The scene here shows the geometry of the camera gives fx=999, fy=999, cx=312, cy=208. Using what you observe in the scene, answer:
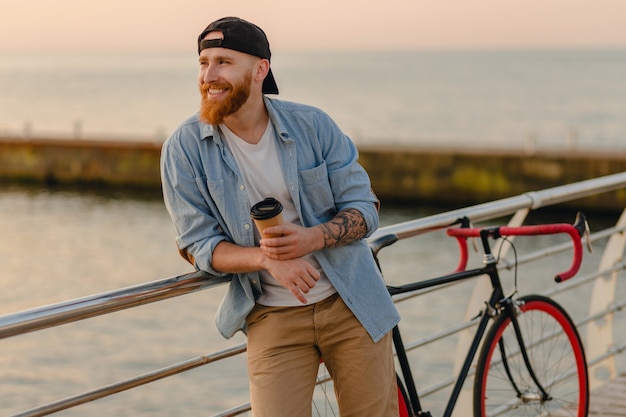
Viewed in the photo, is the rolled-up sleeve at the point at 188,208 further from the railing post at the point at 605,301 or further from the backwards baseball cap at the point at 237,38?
the railing post at the point at 605,301

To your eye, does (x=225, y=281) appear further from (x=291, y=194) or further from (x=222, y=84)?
(x=222, y=84)

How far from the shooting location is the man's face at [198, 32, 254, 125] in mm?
2393

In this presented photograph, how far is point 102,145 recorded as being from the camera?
28.5m

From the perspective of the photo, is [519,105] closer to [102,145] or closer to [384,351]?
[102,145]

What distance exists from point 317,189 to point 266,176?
14 centimetres

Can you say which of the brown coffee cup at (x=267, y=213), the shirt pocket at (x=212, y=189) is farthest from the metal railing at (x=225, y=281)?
the brown coffee cup at (x=267, y=213)

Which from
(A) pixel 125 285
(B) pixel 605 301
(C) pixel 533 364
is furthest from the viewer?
(A) pixel 125 285

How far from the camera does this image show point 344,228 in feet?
8.04

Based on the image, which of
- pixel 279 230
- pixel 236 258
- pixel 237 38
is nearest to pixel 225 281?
pixel 236 258

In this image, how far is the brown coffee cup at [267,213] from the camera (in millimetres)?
2289

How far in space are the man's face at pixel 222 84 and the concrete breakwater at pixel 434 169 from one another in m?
19.9

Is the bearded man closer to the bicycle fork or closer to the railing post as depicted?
the bicycle fork

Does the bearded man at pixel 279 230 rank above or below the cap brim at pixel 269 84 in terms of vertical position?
below

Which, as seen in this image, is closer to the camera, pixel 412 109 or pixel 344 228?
pixel 344 228
